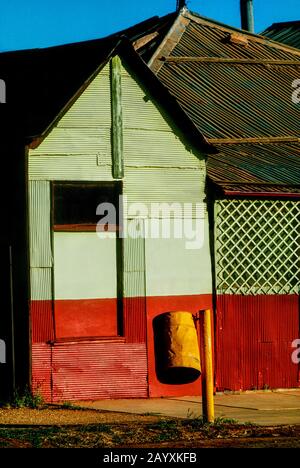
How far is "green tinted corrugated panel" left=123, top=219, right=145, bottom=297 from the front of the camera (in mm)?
14984

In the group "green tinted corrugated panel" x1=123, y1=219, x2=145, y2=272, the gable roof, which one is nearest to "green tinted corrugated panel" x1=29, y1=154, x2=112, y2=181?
"green tinted corrugated panel" x1=123, y1=219, x2=145, y2=272

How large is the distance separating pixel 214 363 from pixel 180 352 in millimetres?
884

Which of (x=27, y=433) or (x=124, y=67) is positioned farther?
(x=124, y=67)

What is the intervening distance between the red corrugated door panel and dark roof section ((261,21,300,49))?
14.6m

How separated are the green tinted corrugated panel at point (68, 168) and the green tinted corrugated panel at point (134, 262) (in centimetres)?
81

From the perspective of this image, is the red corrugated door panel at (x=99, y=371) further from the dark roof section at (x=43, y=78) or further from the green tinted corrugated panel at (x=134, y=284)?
the dark roof section at (x=43, y=78)

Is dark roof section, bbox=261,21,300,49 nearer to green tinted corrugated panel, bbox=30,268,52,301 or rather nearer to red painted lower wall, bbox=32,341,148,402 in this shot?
red painted lower wall, bbox=32,341,148,402

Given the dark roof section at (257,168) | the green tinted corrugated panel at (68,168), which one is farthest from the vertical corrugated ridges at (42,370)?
the dark roof section at (257,168)

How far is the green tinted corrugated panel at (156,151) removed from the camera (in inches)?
599

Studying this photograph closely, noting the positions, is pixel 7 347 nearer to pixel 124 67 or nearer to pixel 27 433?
pixel 27 433

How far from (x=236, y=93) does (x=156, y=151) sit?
5.16m

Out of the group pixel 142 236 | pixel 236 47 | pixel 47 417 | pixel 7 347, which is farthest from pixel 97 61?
pixel 236 47

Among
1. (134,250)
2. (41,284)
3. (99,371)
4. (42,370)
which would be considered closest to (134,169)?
(134,250)

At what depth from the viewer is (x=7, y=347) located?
47.4ft
